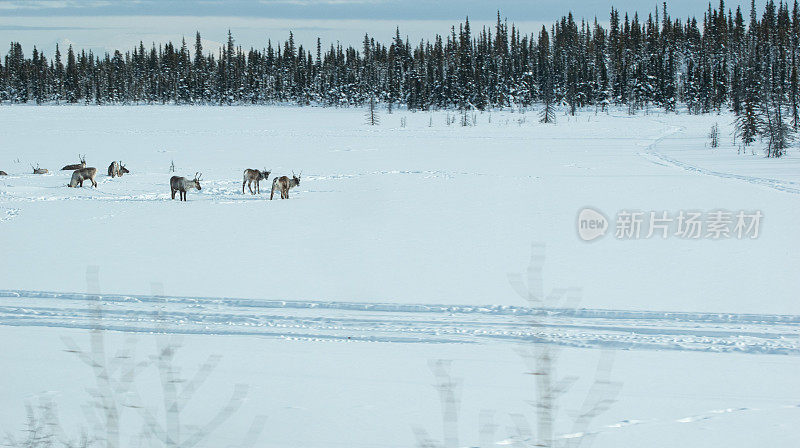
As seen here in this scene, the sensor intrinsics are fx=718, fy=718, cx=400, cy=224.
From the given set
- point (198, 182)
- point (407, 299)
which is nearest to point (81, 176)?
Result: point (198, 182)

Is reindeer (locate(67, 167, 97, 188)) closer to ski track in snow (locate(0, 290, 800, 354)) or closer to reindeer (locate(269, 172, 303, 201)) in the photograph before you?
reindeer (locate(269, 172, 303, 201))

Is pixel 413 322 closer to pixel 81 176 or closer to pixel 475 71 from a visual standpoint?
pixel 81 176

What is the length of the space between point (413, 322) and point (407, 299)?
868mm

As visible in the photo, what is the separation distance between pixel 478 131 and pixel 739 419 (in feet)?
108

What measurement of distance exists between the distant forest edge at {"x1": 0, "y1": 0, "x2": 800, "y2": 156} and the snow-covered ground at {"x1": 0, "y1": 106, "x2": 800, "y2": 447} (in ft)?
149

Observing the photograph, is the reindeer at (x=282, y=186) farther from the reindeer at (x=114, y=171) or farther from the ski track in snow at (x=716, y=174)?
the ski track in snow at (x=716, y=174)

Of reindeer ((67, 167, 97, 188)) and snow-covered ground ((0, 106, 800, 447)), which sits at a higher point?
reindeer ((67, 167, 97, 188))

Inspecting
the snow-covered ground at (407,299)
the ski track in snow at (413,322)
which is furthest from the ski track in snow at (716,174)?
the ski track in snow at (413,322)

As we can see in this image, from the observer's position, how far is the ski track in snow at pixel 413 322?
641 cm

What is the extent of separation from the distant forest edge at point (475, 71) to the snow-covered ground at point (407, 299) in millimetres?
45555

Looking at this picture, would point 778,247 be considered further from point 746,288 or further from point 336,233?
point 336,233

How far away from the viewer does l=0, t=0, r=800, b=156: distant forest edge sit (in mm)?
67062

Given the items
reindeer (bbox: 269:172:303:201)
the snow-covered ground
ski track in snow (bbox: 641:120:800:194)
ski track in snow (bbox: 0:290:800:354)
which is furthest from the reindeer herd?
ski track in snow (bbox: 641:120:800:194)

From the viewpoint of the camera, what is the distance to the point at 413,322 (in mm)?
7047
